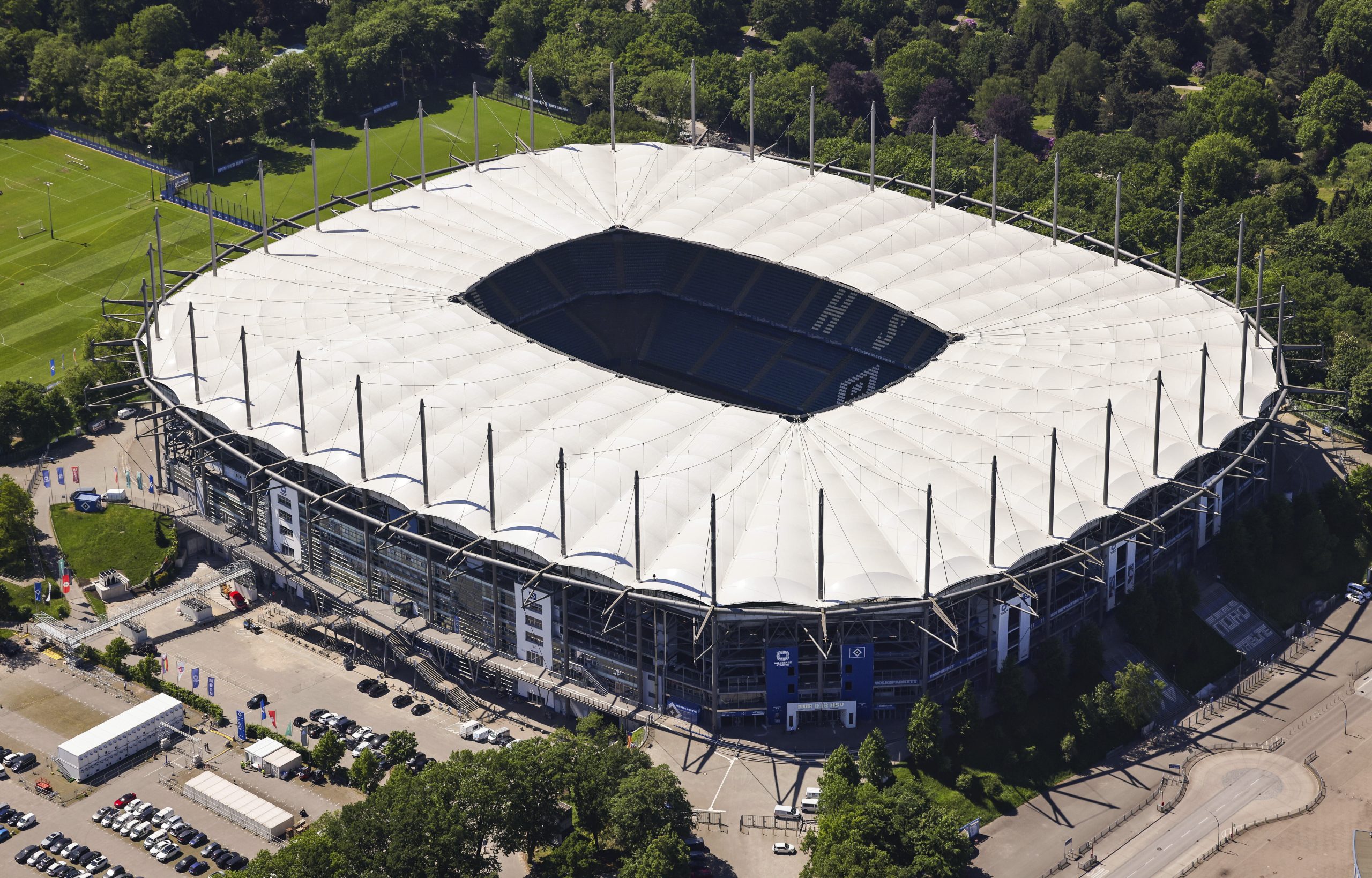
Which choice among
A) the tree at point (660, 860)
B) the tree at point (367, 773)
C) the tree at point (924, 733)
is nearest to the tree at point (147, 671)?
the tree at point (367, 773)

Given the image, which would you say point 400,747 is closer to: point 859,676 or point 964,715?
point 859,676

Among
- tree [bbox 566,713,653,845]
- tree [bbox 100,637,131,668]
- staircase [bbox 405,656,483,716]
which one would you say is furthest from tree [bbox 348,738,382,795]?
tree [bbox 100,637,131,668]

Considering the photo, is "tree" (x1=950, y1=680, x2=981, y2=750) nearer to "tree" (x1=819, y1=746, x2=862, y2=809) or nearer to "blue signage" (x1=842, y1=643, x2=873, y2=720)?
"blue signage" (x1=842, y1=643, x2=873, y2=720)

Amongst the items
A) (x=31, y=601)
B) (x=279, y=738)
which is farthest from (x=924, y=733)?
(x=31, y=601)

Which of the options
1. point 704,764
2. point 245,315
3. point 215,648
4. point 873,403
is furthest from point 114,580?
point 873,403

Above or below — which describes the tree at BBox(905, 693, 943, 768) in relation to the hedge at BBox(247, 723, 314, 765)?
above

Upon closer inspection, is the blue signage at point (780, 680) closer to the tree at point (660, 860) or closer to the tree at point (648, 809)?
the tree at point (648, 809)
